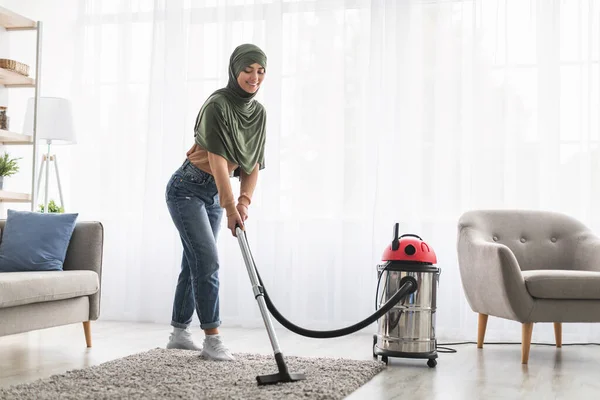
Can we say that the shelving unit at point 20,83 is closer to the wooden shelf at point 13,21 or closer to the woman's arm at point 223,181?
the wooden shelf at point 13,21

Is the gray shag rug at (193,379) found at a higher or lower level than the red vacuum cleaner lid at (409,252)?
lower

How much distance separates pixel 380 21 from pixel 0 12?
237cm

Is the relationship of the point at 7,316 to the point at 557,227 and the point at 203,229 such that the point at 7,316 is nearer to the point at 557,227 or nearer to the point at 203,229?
the point at 203,229

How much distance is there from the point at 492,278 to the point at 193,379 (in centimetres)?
156

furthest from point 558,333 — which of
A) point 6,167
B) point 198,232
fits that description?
point 6,167

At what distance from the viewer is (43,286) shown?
315cm

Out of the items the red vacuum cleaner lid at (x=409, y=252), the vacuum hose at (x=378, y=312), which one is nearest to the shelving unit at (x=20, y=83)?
the vacuum hose at (x=378, y=312)

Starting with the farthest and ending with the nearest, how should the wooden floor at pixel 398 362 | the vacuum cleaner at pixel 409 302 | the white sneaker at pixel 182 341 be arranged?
the white sneaker at pixel 182 341
the vacuum cleaner at pixel 409 302
the wooden floor at pixel 398 362

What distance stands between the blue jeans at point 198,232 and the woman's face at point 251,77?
1.30ft

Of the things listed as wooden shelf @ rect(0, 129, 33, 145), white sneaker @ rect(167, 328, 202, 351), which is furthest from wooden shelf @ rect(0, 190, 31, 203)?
white sneaker @ rect(167, 328, 202, 351)

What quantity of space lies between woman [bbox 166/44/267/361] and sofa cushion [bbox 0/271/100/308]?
0.65 meters

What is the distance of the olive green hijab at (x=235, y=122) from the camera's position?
2.84 metres

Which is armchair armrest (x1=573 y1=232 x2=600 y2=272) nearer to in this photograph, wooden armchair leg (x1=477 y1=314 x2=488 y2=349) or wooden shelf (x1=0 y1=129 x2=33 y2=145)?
wooden armchair leg (x1=477 y1=314 x2=488 y2=349)

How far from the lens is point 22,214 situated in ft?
12.1
